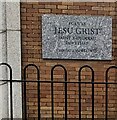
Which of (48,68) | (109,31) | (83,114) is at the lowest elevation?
(83,114)

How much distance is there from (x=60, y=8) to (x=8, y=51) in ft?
3.25

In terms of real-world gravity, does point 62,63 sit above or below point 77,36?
below

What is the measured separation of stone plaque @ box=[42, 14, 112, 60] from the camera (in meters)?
6.85

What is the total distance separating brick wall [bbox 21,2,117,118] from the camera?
22.5ft

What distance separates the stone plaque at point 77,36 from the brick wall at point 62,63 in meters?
0.08

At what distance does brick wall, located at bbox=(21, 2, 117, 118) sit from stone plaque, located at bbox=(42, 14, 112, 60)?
0.25 feet

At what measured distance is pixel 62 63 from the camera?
22.8ft

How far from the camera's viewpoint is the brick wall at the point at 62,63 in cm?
685

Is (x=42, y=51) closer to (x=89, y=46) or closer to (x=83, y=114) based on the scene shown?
(x=89, y=46)

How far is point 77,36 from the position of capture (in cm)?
688

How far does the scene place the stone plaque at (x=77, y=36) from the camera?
685 cm

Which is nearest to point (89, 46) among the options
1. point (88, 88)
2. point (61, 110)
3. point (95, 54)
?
point (95, 54)

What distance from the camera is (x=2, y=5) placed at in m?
6.66

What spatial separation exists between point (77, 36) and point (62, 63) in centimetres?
46
